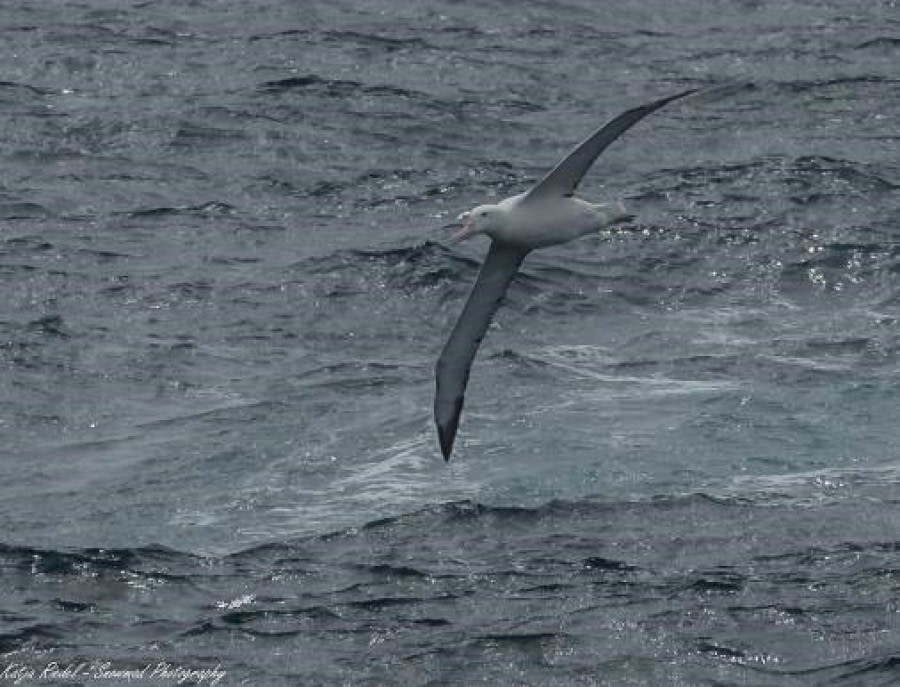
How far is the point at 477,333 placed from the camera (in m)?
23.1

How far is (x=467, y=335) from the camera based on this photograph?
23.1 meters

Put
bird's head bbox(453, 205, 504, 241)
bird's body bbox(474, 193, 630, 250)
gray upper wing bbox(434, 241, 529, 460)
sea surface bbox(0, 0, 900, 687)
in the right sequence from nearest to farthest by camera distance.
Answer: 1. sea surface bbox(0, 0, 900, 687)
2. bird's body bbox(474, 193, 630, 250)
3. bird's head bbox(453, 205, 504, 241)
4. gray upper wing bbox(434, 241, 529, 460)

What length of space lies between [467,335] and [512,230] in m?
1.52

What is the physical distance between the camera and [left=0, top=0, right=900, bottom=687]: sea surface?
68.2 feet

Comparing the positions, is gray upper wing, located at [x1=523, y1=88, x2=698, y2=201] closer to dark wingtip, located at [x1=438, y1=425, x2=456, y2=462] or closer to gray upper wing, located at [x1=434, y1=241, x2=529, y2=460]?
gray upper wing, located at [x1=434, y1=241, x2=529, y2=460]

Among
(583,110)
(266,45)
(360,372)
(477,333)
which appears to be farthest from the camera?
(266,45)

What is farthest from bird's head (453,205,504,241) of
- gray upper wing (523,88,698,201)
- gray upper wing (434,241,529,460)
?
gray upper wing (434,241,529,460)

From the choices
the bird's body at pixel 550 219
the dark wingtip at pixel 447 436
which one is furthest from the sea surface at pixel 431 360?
the bird's body at pixel 550 219

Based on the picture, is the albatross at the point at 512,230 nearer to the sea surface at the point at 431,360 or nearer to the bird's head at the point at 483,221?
the bird's head at the point at 483,221

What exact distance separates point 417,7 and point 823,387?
17619mm

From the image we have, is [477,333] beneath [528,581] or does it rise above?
above

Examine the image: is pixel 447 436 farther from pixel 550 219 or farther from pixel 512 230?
pixel 550 219

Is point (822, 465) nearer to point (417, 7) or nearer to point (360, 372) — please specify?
point (360, 372)

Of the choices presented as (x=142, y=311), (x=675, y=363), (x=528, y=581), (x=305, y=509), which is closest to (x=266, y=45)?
(x=142, y=311)
